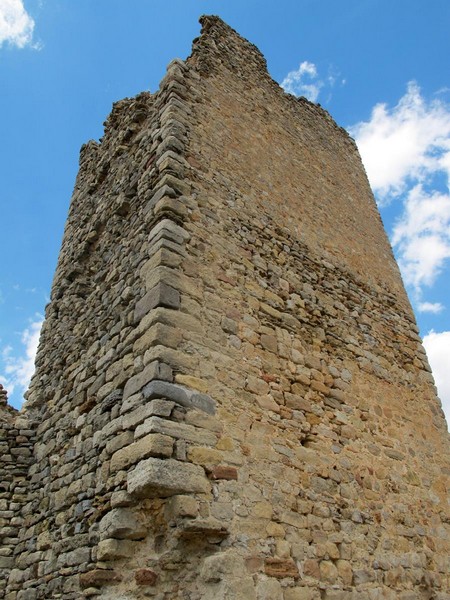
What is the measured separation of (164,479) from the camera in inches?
133

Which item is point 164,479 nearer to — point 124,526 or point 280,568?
point 124,526

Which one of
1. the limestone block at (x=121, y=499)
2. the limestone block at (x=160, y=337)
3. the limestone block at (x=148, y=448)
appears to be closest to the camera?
the limestone block at (x=148, y=448)

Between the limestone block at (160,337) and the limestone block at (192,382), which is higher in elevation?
the limestone block at (160,337)

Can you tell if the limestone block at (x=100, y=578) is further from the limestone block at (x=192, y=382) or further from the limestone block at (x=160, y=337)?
the limestone block at (x=160, y=337)

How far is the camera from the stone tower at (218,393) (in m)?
3.57

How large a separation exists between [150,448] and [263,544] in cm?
109

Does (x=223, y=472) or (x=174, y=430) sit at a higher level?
(x=174, y=430)

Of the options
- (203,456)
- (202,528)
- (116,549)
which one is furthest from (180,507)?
(116,549)

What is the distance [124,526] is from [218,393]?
115 centimetres

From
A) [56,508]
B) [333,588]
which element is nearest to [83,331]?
[56,508]

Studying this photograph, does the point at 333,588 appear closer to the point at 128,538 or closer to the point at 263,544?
the point at 263,544

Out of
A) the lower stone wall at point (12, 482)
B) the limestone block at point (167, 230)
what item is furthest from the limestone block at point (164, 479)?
the lower stone wall at point (12, 482)

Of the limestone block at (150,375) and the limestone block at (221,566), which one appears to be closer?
the limestone block at (221,566)

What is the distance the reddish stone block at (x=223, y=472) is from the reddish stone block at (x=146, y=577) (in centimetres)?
70
